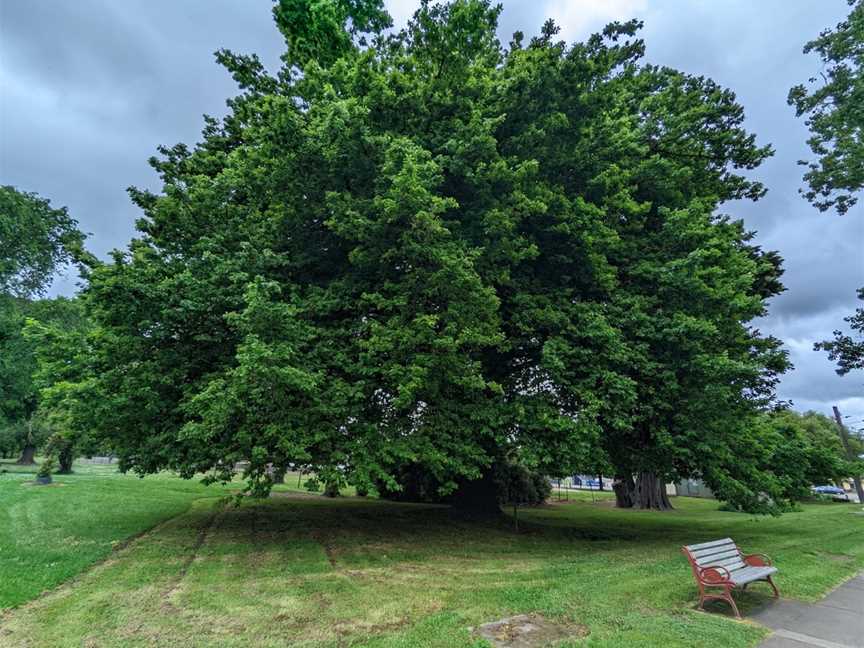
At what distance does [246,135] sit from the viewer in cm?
1218

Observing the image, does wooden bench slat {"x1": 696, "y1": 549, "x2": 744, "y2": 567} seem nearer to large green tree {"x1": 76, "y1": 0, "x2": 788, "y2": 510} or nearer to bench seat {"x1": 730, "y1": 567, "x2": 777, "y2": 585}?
bench seat {"x1": 730, "y1": 567, "x2": 777, "y2": 585}

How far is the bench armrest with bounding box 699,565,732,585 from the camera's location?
19.2 ft

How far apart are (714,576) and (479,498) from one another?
9.53 metres

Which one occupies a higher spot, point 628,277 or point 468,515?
point 628,277

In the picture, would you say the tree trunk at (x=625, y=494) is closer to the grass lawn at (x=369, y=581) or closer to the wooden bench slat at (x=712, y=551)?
the grass lawn at (x=369, y=581)

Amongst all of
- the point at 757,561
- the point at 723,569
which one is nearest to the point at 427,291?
the point at 723,569

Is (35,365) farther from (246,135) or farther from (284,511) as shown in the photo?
(246,135)

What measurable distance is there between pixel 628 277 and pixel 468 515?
863 centimetres

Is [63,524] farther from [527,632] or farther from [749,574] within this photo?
[749,574]

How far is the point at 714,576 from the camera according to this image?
598 centimetres

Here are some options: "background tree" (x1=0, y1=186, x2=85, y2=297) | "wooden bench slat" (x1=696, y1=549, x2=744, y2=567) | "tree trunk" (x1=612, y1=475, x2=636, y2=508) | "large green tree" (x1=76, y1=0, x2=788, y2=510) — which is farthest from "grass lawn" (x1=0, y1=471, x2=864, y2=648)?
"background tree" (x1=0, y1=186, x2=85, y2=297)

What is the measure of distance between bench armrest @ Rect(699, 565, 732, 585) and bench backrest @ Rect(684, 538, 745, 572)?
118mm

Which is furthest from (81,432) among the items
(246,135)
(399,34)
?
(399,34)

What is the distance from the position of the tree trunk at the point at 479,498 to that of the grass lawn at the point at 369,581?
1.17 metres
